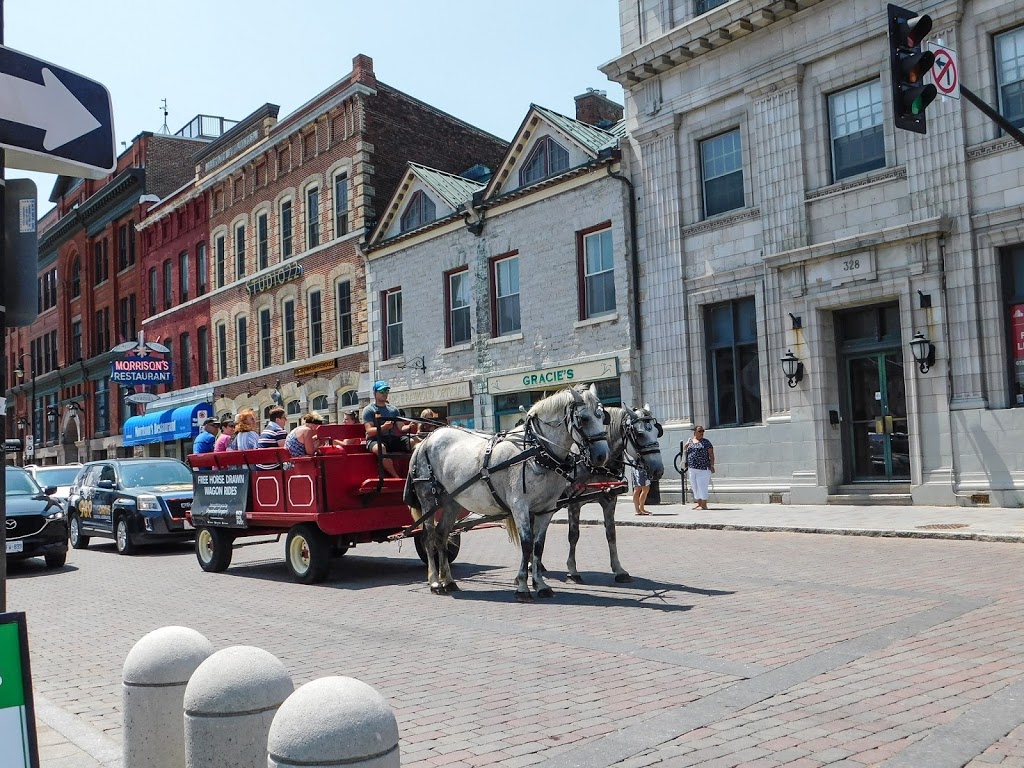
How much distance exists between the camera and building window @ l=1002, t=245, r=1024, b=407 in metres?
15.6

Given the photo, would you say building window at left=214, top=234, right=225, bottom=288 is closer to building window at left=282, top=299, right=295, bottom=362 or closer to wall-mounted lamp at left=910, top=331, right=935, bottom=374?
building window at left=282, top=299, right=295, bottom=362

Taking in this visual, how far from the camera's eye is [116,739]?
17.2 feet

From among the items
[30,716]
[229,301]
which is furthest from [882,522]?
[229,301]

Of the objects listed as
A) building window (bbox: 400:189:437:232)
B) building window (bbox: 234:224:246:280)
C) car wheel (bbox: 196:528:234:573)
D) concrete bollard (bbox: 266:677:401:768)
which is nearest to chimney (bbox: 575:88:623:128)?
building window (bbox: 400:189:437:232)

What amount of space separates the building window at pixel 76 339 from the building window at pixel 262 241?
823 inches

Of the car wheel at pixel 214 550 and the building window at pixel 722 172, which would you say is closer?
the car wheel at pixel 214 550

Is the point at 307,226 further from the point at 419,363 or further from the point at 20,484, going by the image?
the point at 20,484

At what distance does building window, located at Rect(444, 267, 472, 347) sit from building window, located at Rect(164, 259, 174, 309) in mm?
18849

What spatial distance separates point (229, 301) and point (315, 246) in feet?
21.7

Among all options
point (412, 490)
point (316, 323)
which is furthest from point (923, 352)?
point (316, 323)

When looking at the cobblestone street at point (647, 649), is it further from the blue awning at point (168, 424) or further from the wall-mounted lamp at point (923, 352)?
the blue awning at point (168, 424)

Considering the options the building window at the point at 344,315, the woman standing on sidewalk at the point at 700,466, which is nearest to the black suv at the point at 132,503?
the woman standing on sidewalk at the point at 700,466

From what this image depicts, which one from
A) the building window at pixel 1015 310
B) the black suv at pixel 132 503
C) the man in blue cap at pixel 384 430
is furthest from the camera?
the black suv at pixel 132 503

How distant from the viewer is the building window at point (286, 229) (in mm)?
33312
